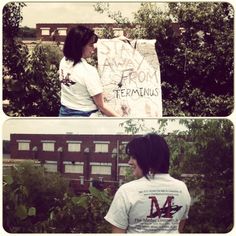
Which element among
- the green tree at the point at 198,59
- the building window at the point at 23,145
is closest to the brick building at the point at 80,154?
the building window at the point at 23,145

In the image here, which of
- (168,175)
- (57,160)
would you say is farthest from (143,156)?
(57,160)

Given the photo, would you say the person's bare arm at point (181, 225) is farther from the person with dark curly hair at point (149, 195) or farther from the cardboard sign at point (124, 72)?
the cardboard sign at point (124, 72)

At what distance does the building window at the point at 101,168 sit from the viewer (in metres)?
3.25

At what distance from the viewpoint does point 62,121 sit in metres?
3.25

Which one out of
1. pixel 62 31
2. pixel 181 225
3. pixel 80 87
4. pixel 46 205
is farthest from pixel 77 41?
pixel 181 225

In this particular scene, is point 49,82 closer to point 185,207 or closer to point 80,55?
point 80,55

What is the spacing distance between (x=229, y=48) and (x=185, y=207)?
0.63 meters

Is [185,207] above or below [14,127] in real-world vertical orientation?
below

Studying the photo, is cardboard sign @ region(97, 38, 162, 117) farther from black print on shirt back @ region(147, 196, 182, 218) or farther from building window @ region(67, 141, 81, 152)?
black print on shirt back @ region(147, 196, 182, 218)

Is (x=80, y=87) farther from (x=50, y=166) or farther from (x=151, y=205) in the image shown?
(x=151, y=205)

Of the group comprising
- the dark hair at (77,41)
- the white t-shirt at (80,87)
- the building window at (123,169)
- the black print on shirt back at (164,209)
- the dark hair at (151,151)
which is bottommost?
the black print on shirt back at (164,209)

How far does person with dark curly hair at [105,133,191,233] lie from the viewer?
10.7ft

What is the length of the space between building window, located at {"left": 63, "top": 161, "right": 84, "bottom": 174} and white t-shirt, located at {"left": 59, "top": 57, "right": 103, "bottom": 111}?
0.69 ft

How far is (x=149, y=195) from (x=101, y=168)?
21 centimetres
